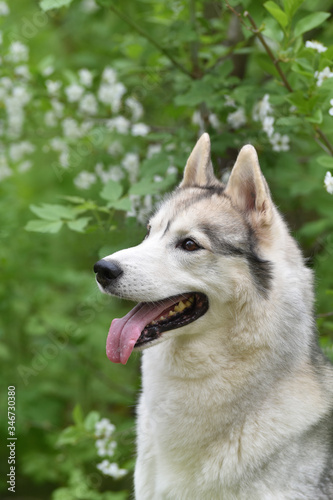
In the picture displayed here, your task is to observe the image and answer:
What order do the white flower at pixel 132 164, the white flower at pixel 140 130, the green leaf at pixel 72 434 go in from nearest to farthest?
1. the green leaf at pixel 72 434
2. the white flower at pixel 140 130
3. the white flower at pixel 132 164

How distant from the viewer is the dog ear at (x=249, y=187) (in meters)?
2.84

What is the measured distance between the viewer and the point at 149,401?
3162 mm

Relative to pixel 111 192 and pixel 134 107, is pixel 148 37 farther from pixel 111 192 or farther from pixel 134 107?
pixel 111 192

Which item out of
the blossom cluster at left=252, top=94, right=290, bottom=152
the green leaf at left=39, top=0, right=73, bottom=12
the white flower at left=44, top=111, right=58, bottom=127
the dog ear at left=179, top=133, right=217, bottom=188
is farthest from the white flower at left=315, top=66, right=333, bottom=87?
the white flower at left=44, top=111, right=58, bottom=127

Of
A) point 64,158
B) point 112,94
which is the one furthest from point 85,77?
point 64,158

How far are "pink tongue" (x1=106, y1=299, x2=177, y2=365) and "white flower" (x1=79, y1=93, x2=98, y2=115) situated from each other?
8.33 feet

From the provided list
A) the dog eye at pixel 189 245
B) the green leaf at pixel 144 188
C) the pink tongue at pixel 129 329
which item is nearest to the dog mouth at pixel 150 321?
the pink tongue at pixel 129 329

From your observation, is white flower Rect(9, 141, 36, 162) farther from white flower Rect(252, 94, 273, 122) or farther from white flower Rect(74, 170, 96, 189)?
white flower Rect(252, 94, 273, 122)

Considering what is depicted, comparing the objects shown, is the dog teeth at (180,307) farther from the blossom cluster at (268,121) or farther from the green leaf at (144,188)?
the blossom cluster at (268,121)

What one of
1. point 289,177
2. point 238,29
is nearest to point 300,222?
point 289,177

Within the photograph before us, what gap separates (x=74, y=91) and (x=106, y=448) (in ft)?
9.23

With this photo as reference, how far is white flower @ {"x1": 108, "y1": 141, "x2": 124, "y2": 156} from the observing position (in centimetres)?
503

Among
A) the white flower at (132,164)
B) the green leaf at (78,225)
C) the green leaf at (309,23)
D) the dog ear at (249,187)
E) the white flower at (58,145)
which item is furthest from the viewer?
the white flower at (58,145)

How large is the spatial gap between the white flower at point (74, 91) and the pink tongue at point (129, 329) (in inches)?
100
